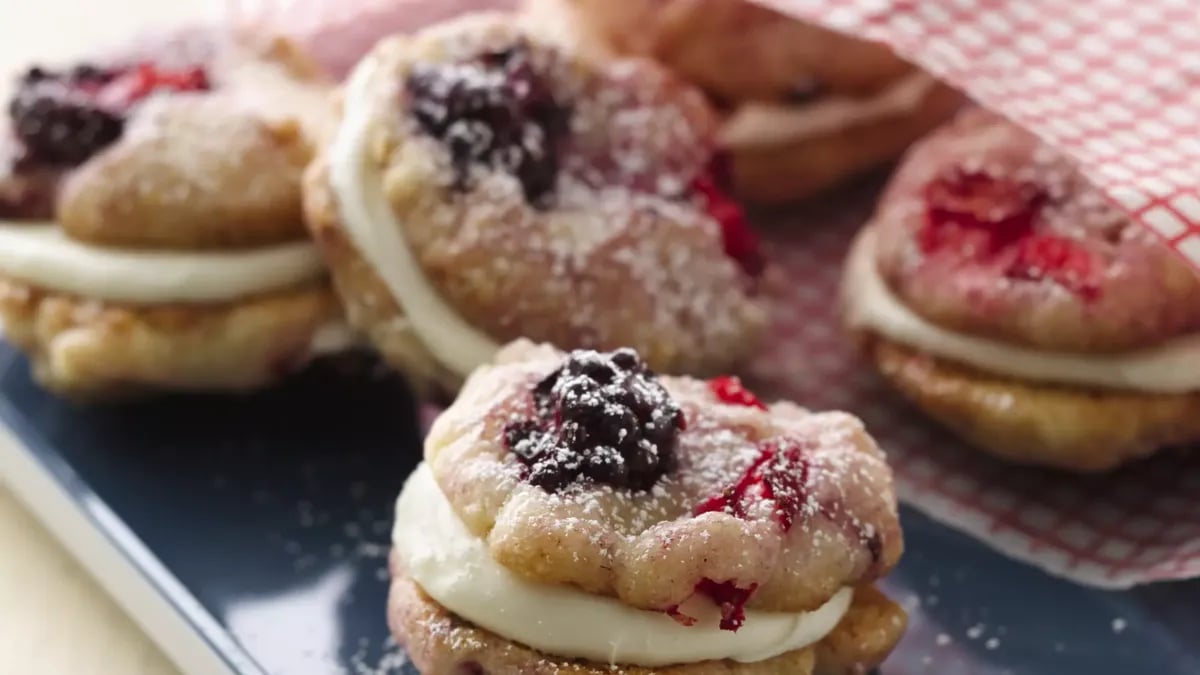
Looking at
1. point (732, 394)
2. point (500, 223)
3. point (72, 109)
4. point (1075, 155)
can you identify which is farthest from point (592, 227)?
point (72, 109)

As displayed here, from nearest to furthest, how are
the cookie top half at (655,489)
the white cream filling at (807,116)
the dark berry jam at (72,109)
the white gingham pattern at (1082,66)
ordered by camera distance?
the cookie top half at (655,489) < the white gingham pattern at (1082,66) < the dark berry jam at (72,109) < the white cream filling at (807,116)

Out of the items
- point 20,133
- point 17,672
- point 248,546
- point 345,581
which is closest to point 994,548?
point 345,581

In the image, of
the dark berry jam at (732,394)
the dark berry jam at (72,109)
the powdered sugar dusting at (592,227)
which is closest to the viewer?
the dark berry jam at (732,394)

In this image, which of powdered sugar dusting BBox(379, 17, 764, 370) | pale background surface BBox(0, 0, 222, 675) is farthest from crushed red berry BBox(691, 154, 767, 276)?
pale background surface BBox(0, 0, 222, 675)

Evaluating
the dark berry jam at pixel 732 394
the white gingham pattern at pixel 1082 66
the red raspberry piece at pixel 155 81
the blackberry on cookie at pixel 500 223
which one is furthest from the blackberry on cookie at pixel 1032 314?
the red raspberry piece at pixel 155 81

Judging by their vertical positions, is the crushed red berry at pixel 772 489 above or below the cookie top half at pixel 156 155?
below

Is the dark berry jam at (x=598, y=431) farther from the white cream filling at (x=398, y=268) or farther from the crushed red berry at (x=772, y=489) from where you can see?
the white cream filling at (x=398, y=268)

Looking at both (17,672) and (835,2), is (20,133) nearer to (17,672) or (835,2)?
(17,672)
